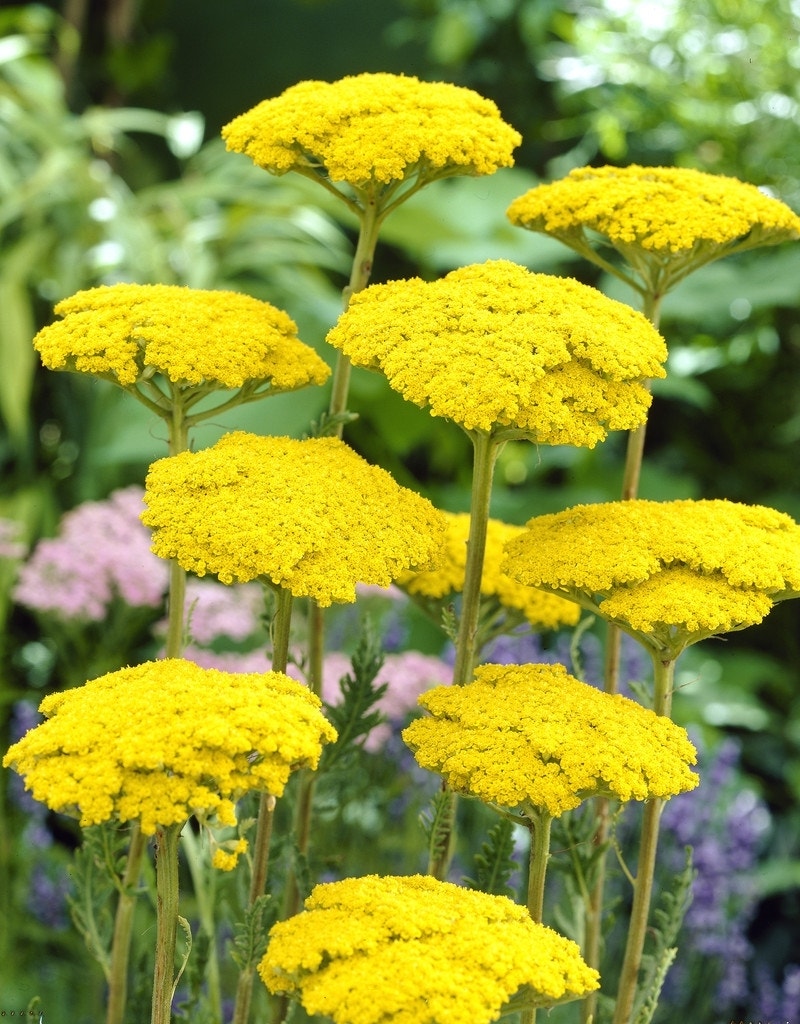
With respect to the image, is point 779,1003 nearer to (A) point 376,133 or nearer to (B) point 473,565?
(B) point 473,565

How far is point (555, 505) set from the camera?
8.29 feet

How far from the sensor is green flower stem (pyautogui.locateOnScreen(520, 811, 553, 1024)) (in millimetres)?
901

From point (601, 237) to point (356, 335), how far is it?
0.36m

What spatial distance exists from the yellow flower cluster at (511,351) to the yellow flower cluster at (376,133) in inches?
3.7

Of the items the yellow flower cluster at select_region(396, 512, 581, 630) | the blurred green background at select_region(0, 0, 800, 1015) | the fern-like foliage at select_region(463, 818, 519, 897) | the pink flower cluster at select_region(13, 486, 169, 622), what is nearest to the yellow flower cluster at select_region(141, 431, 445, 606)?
the yellow flower cluster at select_region(396, 512, 581, 630)

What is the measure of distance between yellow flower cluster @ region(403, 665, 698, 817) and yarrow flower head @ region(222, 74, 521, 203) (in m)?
0.40

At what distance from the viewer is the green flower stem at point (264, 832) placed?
3.18 feet

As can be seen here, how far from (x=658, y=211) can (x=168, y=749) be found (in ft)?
1.95

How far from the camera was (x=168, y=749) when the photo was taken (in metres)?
0.74

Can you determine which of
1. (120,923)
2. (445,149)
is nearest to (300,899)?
(120,923)

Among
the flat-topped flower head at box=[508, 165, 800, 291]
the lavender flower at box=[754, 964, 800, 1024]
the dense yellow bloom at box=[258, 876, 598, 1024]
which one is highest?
the flat-topped flower head at box=[508, 165, 800, 291]

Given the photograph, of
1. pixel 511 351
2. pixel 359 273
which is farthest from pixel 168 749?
pixel 359 273

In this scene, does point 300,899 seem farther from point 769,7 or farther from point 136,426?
point 769,7

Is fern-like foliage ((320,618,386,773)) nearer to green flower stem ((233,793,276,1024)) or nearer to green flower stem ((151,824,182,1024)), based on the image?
green flower stem ((233,793,276,1024))
